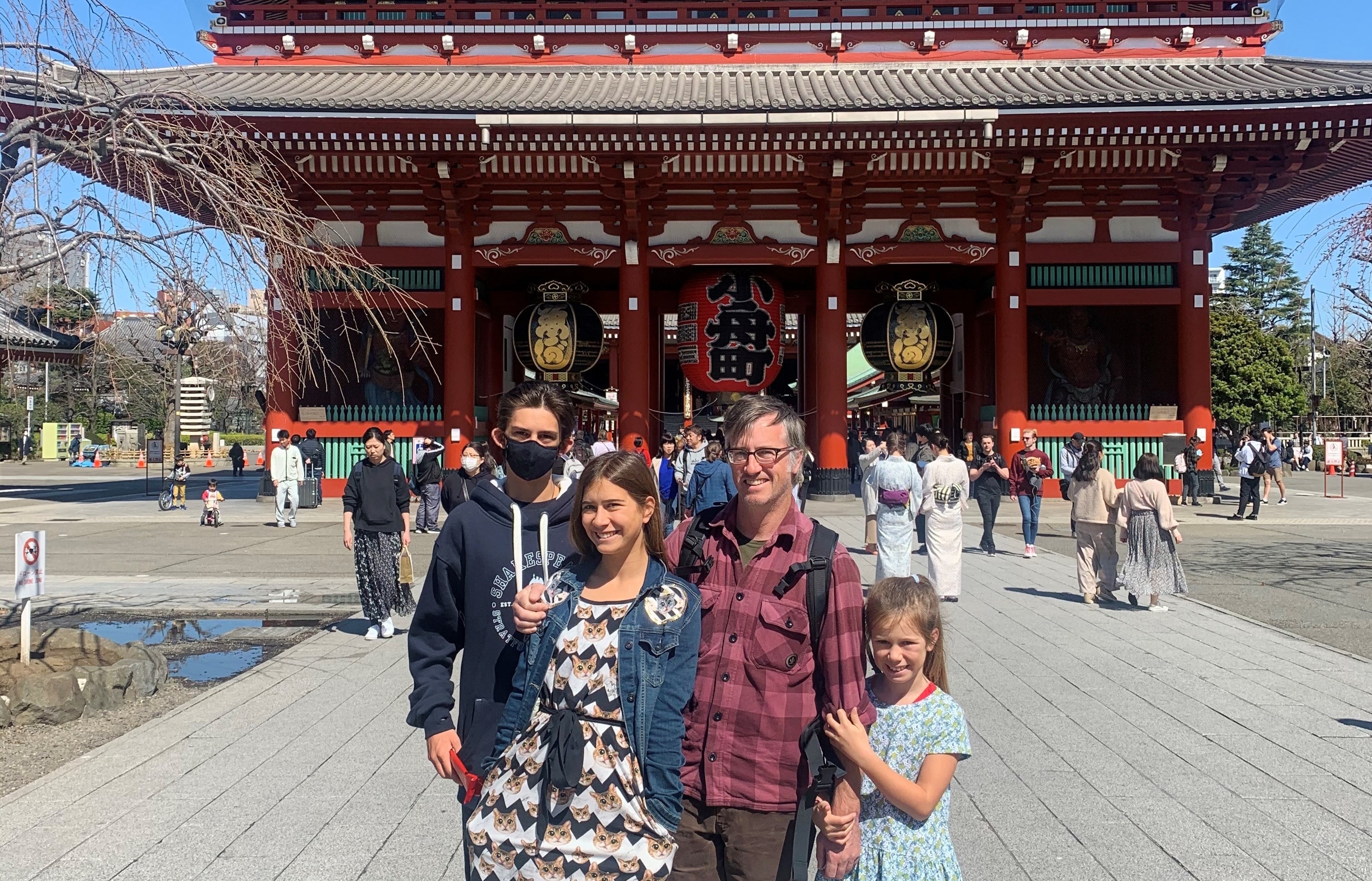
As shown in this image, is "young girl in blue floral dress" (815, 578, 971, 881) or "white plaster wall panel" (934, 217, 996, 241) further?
"white plaster wall panel" (934, 217, 996, 241)

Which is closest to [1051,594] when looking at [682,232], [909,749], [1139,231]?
[909,749]

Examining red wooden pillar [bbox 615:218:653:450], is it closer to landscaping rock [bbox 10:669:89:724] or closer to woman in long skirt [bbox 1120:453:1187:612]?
woman in long skirt [bbox 1120:453:1187:612]

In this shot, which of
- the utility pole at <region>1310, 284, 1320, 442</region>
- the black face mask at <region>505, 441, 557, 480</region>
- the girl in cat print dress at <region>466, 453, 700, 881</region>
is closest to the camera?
the girl in cat print dress at <region>466, 453, 700, 881</region>

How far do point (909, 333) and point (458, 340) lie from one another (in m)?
8.30

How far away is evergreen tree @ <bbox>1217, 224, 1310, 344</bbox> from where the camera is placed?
55531 mm

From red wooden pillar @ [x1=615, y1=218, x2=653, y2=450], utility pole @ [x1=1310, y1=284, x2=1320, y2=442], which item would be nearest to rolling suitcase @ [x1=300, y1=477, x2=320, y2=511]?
red wooden pillar @ [x1=615, y1=218, x2=653, y2=450]

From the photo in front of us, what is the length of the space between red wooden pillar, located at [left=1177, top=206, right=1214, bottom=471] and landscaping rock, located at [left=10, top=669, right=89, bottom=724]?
57.7 feet

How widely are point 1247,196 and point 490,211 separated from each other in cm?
1361

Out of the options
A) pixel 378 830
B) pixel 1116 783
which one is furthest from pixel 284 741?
pixel 1116 783

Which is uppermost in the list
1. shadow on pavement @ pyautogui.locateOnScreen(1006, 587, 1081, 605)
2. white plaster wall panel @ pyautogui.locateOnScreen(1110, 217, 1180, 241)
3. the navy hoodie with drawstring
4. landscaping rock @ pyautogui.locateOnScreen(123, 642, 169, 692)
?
white plaster wall panel @ pyautogui.locateOnScreen(1110, 217, 1180, 241)

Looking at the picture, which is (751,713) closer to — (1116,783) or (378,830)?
(378,830)

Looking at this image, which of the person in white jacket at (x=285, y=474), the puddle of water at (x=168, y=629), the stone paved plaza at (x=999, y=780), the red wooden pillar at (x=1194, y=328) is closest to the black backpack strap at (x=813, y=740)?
the stone paved plaza at (x=999, y=780)

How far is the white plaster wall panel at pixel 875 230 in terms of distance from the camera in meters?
18.8

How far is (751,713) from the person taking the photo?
2.44m
